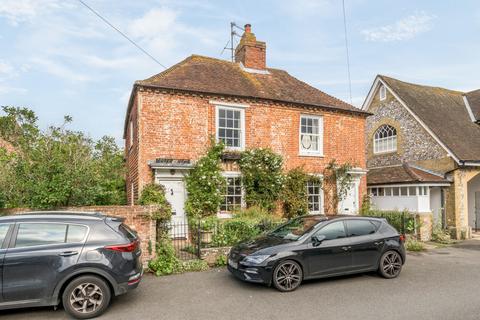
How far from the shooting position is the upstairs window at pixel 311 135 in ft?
51.3

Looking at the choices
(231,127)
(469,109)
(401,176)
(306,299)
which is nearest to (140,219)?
(306,299)

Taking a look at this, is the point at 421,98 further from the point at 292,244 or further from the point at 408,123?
the point at 292,244

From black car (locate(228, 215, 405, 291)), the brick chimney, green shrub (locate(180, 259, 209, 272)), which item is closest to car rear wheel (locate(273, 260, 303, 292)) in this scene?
black car (locate(228, 215, 405, 291))

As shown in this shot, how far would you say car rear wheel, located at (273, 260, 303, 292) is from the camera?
723 cm

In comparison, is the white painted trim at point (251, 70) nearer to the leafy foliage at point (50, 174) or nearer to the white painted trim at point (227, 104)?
the white painted trim at point (227, 104)

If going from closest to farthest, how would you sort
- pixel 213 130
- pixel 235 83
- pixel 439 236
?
pixel 213 130
pixel 439 236
pixel 235 83

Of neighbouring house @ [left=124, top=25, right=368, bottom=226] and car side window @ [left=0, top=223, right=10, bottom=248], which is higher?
neighbouring house @ [left=124, top=25, right=368, bottom=226]

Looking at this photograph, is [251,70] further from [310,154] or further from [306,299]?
[306,299]

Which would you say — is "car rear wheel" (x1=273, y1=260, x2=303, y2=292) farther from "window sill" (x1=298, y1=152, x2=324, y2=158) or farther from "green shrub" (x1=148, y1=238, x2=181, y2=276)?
"window sill" (x1=298, y1=152, x2=324, y2=158)

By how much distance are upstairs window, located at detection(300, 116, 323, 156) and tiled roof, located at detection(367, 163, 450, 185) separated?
14.0 ft

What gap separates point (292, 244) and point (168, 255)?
351 centimetres

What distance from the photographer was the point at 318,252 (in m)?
7.63

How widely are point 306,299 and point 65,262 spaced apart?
4437 millimetres

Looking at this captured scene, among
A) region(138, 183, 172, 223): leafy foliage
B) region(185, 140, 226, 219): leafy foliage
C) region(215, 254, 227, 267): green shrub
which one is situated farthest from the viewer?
region(185, 140, 226, 219): leafy foliage
